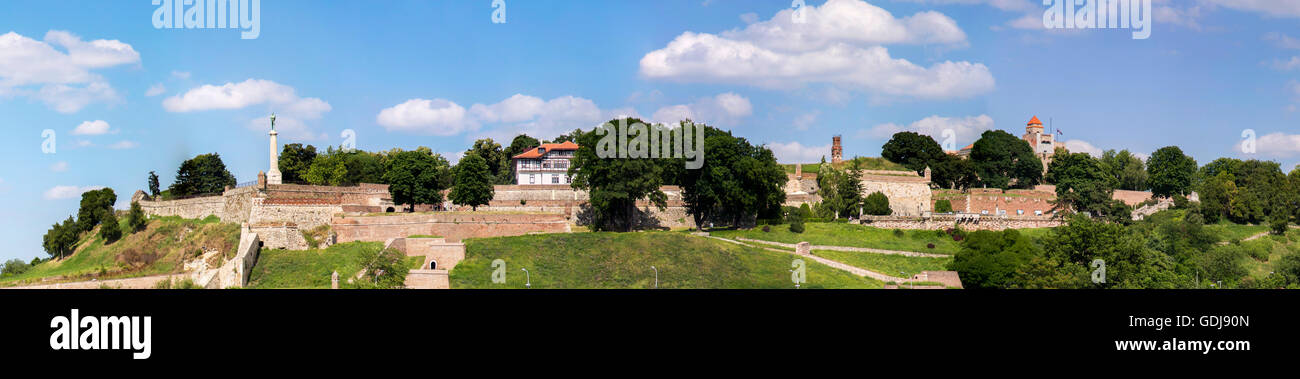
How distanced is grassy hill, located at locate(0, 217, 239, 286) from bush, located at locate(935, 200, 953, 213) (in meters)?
52.2

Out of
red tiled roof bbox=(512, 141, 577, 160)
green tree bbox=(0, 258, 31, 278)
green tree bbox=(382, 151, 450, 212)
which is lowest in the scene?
green tree bbox=(0, 258, 31, 278)

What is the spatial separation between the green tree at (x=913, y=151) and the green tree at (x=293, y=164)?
52.2m

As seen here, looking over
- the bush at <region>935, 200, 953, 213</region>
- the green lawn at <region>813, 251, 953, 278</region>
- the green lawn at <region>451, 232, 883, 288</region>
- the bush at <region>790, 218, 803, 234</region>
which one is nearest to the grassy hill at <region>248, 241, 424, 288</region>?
the green lawn at <region>451, 232, 883, 288</region>

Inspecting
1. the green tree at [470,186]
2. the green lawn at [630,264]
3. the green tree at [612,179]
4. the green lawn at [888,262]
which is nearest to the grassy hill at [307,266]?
the green lawn at [630,264]

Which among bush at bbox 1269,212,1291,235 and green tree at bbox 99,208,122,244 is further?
bush at bbox 1269,212,1291,235

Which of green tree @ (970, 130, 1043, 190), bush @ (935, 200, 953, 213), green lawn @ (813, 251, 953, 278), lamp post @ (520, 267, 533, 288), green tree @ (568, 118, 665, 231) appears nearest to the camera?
lamp post @ (520, 267, 533, 288)

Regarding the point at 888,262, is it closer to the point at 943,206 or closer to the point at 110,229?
the point at 943,206

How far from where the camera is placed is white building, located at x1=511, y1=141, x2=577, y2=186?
89.1 m

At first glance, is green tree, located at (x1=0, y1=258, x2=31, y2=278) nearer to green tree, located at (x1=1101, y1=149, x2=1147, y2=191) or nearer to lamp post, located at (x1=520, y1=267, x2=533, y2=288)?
lamp post, located at (x1=520, y1=267, x2=533, y2=288)

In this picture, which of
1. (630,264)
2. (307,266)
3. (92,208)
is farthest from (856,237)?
(92,208)

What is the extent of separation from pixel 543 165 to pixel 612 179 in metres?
25.8
